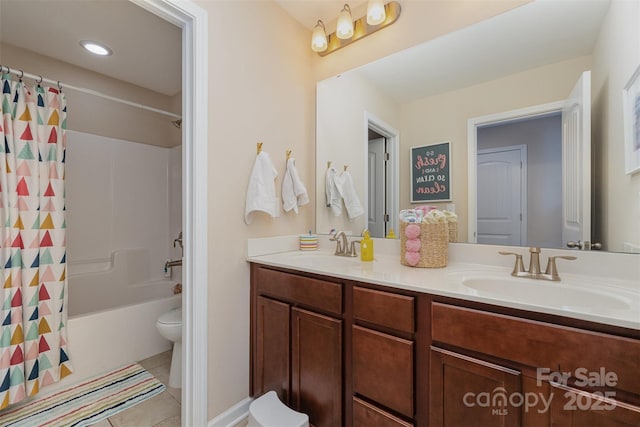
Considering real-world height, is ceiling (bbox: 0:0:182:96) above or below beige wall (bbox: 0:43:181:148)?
above

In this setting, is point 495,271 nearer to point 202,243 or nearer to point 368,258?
point 368,258

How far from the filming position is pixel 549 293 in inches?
39.6

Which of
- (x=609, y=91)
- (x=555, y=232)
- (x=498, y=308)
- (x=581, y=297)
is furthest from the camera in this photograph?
(x=555, y=232)

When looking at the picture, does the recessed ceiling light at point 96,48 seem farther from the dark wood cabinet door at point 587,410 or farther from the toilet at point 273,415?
the dark wood cabinet door at point 587,410

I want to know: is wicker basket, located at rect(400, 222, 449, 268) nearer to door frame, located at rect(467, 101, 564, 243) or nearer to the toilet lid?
door frame, located at rect(467, 101, 564, 243)

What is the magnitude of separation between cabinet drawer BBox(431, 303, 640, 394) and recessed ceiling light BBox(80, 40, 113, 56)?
2825 mm

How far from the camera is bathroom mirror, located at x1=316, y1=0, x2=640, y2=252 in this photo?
3.46 feet

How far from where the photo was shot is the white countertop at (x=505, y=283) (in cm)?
75

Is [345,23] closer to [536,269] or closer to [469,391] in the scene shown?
[536,269]

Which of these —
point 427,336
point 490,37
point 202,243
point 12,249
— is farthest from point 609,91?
point 12,249

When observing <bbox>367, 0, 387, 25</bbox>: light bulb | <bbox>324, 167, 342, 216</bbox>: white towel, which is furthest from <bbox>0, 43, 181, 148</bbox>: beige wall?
<bbox>367, 0, 387, 25</bbox>: light bulb

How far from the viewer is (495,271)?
1.21 meters

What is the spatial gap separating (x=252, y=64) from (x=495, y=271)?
170 cm

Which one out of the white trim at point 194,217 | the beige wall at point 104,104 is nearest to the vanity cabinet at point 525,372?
the white trim at point 194,217
